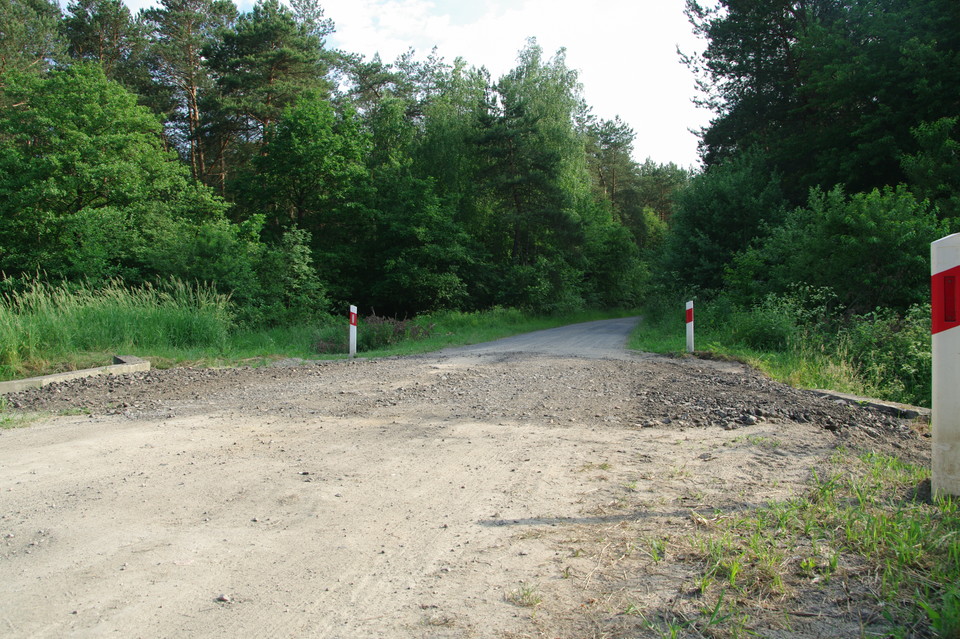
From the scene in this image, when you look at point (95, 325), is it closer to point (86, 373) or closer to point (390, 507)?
point (86, 373)

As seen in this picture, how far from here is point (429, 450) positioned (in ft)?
14.9

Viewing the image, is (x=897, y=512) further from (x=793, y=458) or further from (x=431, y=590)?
(x=431, y=590)

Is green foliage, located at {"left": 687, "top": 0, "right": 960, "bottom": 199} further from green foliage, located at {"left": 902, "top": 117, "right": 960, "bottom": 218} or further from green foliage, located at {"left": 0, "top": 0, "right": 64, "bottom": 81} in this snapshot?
green foliage, located at {"left": 0, "top": 0, "right": 64, "bottom": 81}

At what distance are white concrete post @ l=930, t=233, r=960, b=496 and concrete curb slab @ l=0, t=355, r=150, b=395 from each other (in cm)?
916

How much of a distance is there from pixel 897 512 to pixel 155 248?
2365cm

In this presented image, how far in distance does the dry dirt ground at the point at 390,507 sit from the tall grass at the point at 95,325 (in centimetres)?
310

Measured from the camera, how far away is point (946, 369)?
2945mm

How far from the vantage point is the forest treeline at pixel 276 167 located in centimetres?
2288

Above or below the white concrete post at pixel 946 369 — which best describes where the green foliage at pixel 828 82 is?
above

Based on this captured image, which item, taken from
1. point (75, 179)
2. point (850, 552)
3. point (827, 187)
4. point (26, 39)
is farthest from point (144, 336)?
point (827, 187)

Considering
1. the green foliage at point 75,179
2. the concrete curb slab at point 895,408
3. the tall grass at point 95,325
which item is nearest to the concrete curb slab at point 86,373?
the tall grass at point 95,325

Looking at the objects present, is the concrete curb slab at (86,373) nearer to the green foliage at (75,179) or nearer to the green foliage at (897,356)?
the green foliage at (897,356)

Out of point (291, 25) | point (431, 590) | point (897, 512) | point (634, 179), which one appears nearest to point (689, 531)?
point (897, 512)

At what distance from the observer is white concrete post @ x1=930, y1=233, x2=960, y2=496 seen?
2.90 metres
